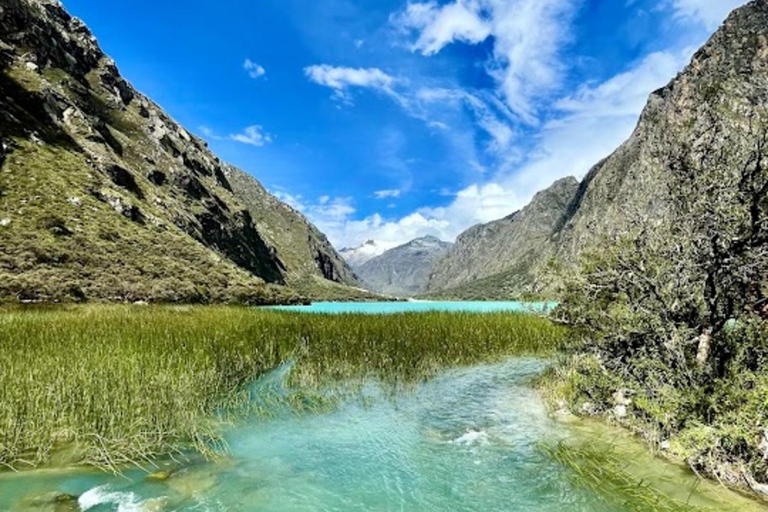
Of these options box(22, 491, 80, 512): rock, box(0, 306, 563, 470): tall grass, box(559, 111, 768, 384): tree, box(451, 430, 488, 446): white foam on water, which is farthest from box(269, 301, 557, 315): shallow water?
box(22, 491, 80, 512): rock

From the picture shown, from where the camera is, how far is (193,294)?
54812mm

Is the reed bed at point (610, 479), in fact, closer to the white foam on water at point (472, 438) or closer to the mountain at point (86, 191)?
the white foam on water at point (472, 438)

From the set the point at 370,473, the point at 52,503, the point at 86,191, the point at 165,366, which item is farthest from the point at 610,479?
the point at 86,191

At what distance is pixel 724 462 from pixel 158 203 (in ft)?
304

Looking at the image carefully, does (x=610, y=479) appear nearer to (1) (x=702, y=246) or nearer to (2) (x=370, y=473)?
(2) (x=370, y=473)

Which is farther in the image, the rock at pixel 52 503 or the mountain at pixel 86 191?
the mountain at pixel 86 191

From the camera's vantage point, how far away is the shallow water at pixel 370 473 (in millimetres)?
6508

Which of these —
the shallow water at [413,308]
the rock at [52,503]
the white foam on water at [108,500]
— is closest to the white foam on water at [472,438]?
the white foam on water at [108,500]

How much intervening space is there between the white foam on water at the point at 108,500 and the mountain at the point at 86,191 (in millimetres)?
36799

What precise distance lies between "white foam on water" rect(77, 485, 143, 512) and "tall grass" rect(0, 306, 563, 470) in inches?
31.6

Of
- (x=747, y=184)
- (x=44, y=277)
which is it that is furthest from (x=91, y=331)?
(x=44, y=277)

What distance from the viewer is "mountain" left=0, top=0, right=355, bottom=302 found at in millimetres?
46156

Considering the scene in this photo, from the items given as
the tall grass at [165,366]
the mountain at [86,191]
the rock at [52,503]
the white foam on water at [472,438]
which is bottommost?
the white foam on water at [472,438]

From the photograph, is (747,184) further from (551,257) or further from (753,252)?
(551,257)
